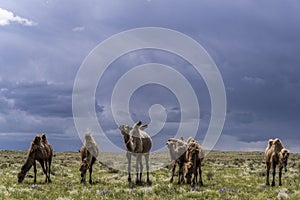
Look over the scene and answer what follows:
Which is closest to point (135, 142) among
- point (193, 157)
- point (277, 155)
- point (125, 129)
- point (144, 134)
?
point (125, 129)

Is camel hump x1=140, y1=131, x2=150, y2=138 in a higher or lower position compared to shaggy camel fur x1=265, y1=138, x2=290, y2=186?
higher

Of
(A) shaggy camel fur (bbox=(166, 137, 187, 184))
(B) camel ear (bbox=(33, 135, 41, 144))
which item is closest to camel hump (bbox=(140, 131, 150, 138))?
(A) shaggy camel fur (bbox=(166, 137, 187, 184))

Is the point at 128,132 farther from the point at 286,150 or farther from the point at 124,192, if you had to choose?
the point at 286,150

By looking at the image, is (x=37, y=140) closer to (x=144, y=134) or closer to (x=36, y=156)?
(x=36, y=156)

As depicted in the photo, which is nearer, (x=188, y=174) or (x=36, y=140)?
(x=188, y=174)

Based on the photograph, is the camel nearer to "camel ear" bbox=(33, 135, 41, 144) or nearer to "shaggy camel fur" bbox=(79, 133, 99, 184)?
"shaggy camel fur" bbox=(79, 133, 99, 184)

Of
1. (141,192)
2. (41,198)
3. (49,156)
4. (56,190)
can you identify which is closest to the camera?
(41,198)

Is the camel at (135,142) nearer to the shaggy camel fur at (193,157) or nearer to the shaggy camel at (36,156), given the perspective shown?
the shaggy camel fur at (193,157)

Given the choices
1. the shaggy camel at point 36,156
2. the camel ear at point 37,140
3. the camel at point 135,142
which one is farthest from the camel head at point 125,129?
the camel ear at point 37,140

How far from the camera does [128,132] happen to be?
1988 cm

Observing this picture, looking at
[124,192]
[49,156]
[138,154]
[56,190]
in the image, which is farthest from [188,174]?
[49,156]

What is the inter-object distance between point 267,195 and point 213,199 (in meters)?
3.17

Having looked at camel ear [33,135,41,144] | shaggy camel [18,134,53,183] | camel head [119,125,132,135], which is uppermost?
camel head [119,125,132,135]

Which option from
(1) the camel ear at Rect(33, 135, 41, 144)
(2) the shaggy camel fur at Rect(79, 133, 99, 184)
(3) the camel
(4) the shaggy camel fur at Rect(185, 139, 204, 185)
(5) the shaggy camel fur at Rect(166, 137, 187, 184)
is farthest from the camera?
(1) the camel ear at Rect(33, 135, 41, 144)
